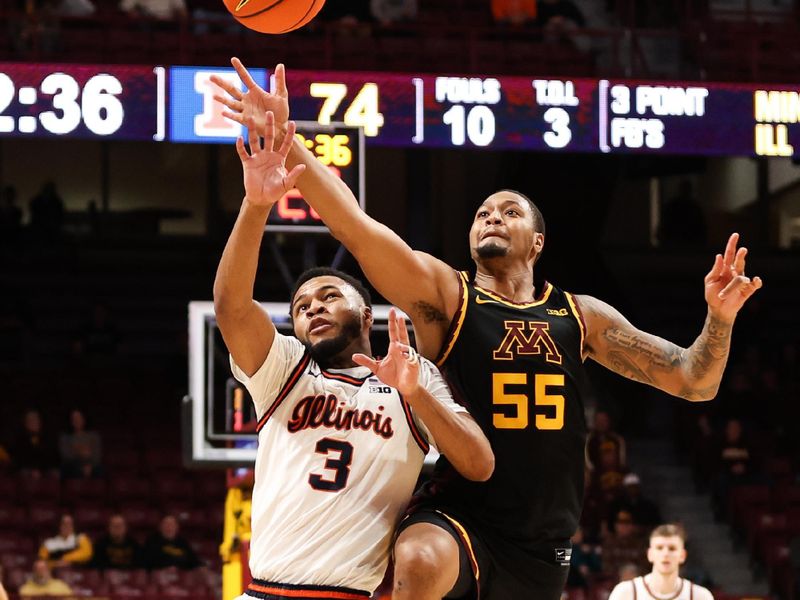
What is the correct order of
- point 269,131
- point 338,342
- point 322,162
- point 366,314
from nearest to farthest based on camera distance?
point 269,131
point 338,342
point 366,314
point 322,162

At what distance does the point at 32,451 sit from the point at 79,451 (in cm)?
47

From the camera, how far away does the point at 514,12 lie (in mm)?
15477

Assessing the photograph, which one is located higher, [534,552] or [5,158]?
[5,158]

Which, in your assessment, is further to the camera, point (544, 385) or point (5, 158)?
point (5, 158)

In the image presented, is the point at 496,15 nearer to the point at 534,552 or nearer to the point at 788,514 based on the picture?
the point at 788,514

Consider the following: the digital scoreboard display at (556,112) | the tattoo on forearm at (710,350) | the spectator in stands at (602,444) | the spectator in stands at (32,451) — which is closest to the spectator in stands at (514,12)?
the digital scoreboard display at (556,112)

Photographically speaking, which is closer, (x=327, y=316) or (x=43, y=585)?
(x=327, y=316)

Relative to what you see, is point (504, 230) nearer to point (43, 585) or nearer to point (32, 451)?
point (43, 585)

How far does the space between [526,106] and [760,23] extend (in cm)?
601

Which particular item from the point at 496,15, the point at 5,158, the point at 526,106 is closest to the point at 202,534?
the point at 526,106

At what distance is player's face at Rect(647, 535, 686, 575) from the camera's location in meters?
8.30

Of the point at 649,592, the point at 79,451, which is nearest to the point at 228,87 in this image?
the point at 649,592

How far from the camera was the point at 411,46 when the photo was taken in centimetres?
1480

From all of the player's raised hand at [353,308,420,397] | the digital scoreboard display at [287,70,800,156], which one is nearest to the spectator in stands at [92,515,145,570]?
the digital scoreboard display at [287,70,800,156]
